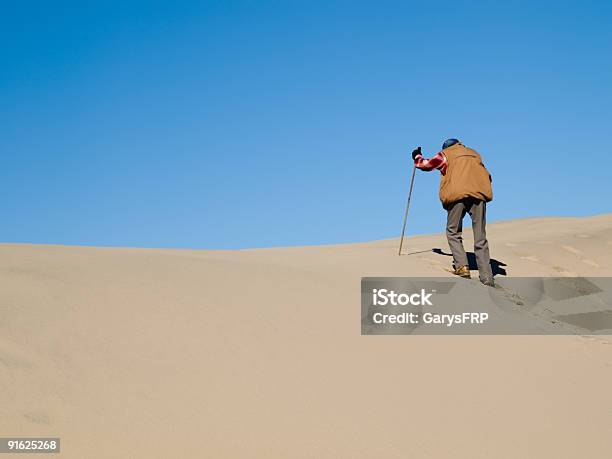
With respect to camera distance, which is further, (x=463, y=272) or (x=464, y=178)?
(x=464, y=178)

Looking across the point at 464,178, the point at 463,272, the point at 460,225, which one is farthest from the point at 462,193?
the point at 463,272

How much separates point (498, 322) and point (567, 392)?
54.7 inches

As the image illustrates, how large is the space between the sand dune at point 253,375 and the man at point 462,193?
2237mm

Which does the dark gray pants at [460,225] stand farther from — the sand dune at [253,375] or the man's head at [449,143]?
the sand dune at [253,375]

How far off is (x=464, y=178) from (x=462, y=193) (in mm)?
173

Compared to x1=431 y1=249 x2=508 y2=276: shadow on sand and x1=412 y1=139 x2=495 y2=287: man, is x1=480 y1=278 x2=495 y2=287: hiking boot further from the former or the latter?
x1=431 y1=249 x2=508 y2=276: shadow on sand

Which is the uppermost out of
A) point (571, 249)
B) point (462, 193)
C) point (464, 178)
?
point (464, 178)

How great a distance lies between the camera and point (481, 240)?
7637mm

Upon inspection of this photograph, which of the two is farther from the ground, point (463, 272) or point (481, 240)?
point (481, 240)

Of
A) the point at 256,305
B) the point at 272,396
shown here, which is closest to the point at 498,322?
the point at 256,305

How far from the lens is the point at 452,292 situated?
6.37 meters

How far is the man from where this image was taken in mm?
7727

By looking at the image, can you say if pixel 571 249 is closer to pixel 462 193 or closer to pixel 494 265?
pixel 494 265

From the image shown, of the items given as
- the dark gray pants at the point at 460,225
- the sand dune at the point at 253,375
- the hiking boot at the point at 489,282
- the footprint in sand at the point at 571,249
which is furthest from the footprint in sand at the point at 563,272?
the sand dune at the point at 253,375
